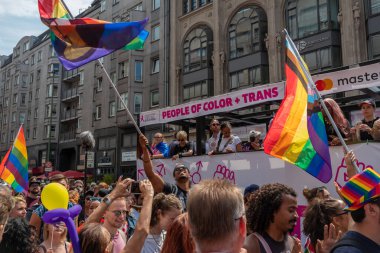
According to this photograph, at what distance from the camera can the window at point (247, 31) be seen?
2336cm

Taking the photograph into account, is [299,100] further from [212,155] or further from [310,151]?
[212,155]

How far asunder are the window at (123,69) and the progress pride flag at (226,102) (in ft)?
79.6

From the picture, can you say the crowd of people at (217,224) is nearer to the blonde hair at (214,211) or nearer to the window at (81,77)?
the blonde hair at (214,211)

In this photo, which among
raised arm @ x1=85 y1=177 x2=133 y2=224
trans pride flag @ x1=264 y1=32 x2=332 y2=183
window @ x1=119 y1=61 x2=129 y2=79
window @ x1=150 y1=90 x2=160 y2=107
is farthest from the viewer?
window @ x1=119 y1=61 x2=129 y2=79

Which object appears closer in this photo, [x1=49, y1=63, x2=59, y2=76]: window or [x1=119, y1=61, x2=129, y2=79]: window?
[x1=119, y1=61, x2=129, y2=79]: window

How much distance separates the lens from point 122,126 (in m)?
31.8

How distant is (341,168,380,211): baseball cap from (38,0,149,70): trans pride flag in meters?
4.56

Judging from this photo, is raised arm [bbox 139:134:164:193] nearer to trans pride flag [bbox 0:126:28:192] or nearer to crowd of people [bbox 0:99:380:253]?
crowd of people [bbox 0:99:380:253]

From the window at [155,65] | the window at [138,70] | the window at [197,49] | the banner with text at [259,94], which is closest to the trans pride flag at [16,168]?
the banner with text at [259,94]

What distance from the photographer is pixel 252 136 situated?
744 centimetres

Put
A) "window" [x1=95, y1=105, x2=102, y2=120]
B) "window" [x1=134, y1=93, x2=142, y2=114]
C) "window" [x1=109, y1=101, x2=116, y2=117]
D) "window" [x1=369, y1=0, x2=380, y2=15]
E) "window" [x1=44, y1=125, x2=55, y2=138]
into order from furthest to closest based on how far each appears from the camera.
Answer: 1. "window" [x1=44, y1=125, x2=55, y2=138]
2. "window" [x1=95, y1=105, x2=102, y2=120]
3. "window" [x1=109, y1=101, x2=116, y2=117]
4. "window" [x1=134, y1=93, x2=142, y2=114]
5. "window" [x1=369, y1=0, x2=380, y2=15]

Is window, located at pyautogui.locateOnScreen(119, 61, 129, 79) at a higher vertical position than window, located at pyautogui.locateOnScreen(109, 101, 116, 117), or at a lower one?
higher

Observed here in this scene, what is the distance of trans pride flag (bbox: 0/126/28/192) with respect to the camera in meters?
8.15

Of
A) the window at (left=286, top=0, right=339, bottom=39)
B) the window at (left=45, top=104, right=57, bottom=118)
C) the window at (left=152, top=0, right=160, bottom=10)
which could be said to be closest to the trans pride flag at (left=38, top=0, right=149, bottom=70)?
the window at (left=286, top=0, right=339, bottom=39)
